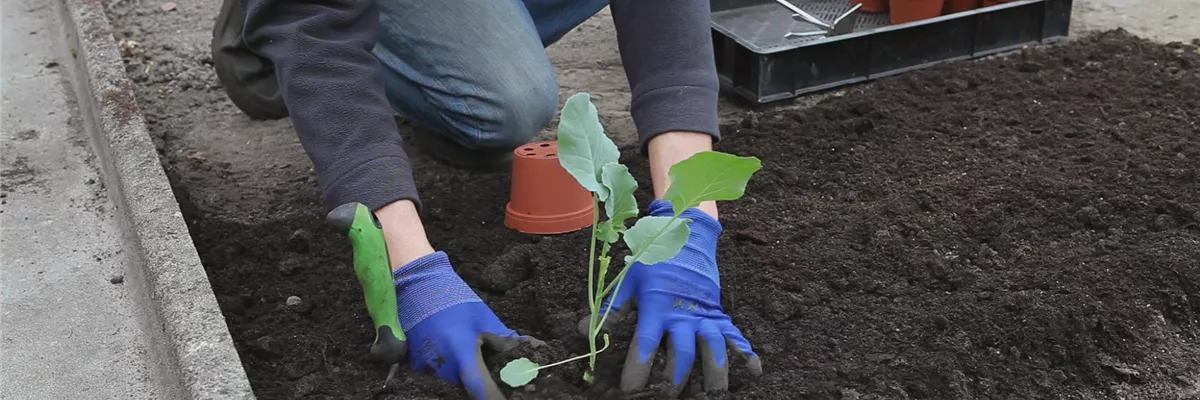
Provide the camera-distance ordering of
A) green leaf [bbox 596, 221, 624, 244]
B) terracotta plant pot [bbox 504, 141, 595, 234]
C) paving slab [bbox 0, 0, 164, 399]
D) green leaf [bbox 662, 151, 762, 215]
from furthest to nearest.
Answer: terracotta plant pot [bbox 504, 141, 595, 234] → paving slab [bbox 0, 0, 164, 399] → green leaf [bbox 596, 221, 624, 244] → green leaf [bbox 662, 151, 762, 215]

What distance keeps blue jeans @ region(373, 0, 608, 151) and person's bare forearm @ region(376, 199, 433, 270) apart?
593 millimetres

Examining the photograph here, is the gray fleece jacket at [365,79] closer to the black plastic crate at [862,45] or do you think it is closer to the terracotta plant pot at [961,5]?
the black plastic crate at [862,45]

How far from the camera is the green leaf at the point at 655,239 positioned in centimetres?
133

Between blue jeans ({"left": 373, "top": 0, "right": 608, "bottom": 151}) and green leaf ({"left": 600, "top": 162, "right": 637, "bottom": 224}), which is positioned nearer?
green leaf ({"left": 600, "top": 162, "right": 637, "bottom": 224})

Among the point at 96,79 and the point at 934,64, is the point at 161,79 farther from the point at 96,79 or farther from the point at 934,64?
the point at 934,64

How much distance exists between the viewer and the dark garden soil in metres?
1.55

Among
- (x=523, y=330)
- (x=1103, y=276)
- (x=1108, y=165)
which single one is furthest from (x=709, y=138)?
(x=1108, y=165)

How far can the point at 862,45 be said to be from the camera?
9.22 ft

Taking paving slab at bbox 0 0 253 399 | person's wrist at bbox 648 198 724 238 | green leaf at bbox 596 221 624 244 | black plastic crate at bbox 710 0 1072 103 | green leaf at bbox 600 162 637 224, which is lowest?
black plastic crate at bbox 710 0 1072 103

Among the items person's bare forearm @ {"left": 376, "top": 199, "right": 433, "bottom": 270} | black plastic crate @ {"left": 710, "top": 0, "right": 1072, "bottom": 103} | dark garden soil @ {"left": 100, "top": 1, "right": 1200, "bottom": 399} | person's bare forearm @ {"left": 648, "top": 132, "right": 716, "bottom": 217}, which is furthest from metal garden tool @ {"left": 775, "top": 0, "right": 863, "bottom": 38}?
person's bare forearm @ {"left": 376, "top": 199, "right": 433, "bottom": 270}

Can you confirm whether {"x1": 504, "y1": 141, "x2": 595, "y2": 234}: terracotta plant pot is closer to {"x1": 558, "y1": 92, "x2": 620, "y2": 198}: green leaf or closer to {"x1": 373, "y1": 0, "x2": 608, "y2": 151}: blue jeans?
{"x1": 373, "y1": 0, "x2": 608, "y2": 151}: blue jeans

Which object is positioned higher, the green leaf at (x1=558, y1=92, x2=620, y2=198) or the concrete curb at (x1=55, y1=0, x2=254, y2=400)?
the green leaf at (x1=558, y1=92, x2=620, y2=198)

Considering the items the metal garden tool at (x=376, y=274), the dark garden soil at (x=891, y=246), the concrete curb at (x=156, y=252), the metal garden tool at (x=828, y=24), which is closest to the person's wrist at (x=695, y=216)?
the dark garden soil at (x=891, y=246)

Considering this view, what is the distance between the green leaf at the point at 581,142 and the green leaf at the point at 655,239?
62 millimetres
